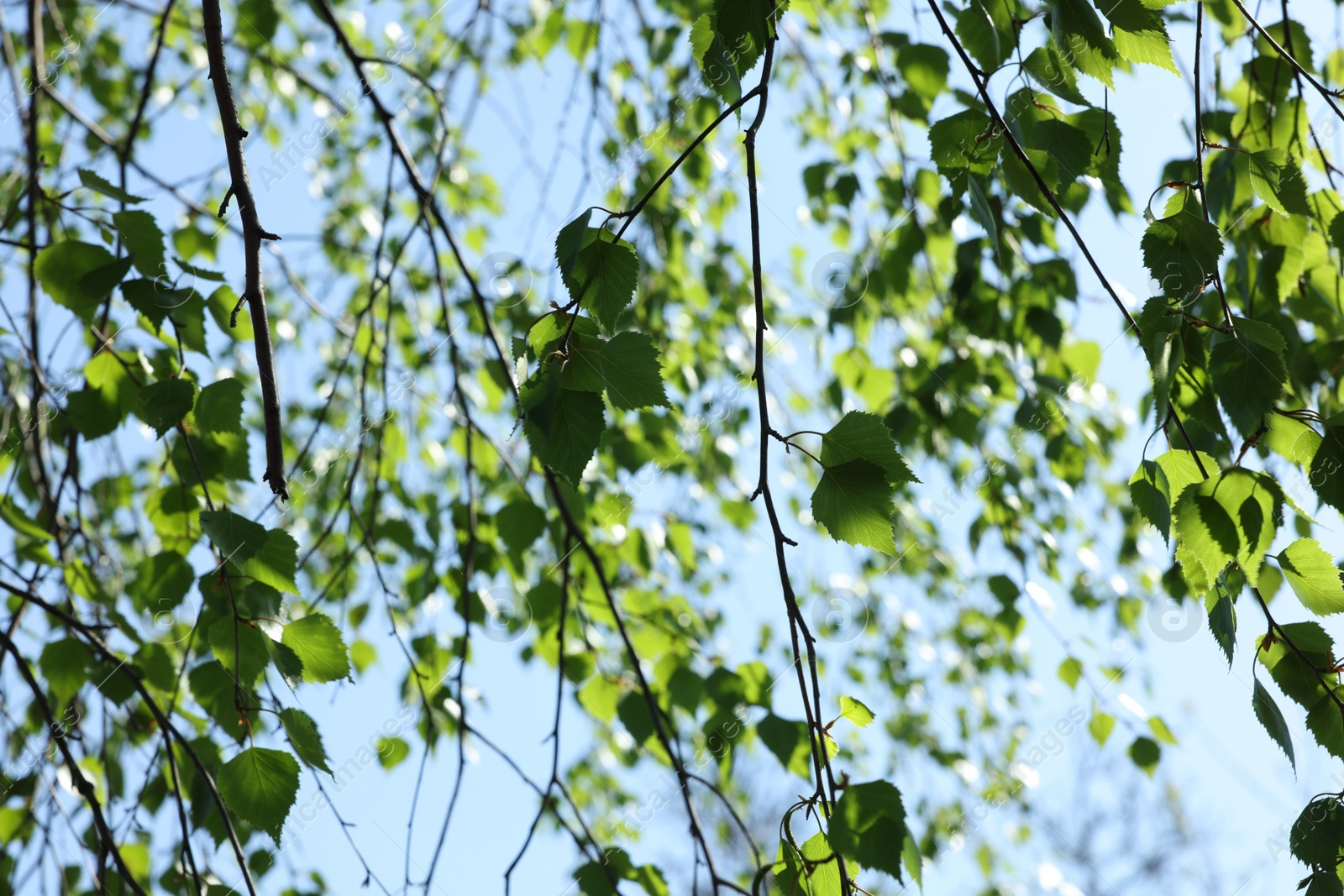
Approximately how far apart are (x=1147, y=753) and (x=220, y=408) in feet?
4.66

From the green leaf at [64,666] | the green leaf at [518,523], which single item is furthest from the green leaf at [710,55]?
the green leaf at [64,666]

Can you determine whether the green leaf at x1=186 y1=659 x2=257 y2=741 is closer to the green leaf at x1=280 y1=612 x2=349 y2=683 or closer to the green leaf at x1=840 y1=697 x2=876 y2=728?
the green leaf at x1=280 y1=612 x2=349 y2=683

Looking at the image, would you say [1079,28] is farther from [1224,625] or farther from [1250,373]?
[1224,625]

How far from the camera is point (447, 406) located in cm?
178

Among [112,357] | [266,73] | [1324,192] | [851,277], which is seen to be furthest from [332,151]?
[1324,192]

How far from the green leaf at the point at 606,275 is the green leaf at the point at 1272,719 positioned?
1.53 ft

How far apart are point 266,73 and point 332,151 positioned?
279mm

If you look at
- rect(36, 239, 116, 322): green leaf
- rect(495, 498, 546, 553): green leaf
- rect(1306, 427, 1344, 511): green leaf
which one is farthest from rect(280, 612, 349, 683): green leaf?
rect(1306, 427, 1344, 511): green leaf

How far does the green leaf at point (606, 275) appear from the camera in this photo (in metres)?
0.53

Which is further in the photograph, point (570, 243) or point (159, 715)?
point (159, 715)

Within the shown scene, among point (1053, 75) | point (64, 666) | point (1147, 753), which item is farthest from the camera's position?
point (1147, 753)

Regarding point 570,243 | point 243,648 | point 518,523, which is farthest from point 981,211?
point 518,523

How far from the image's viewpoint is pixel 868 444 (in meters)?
0.56

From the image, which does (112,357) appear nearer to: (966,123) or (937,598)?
(966,123)
